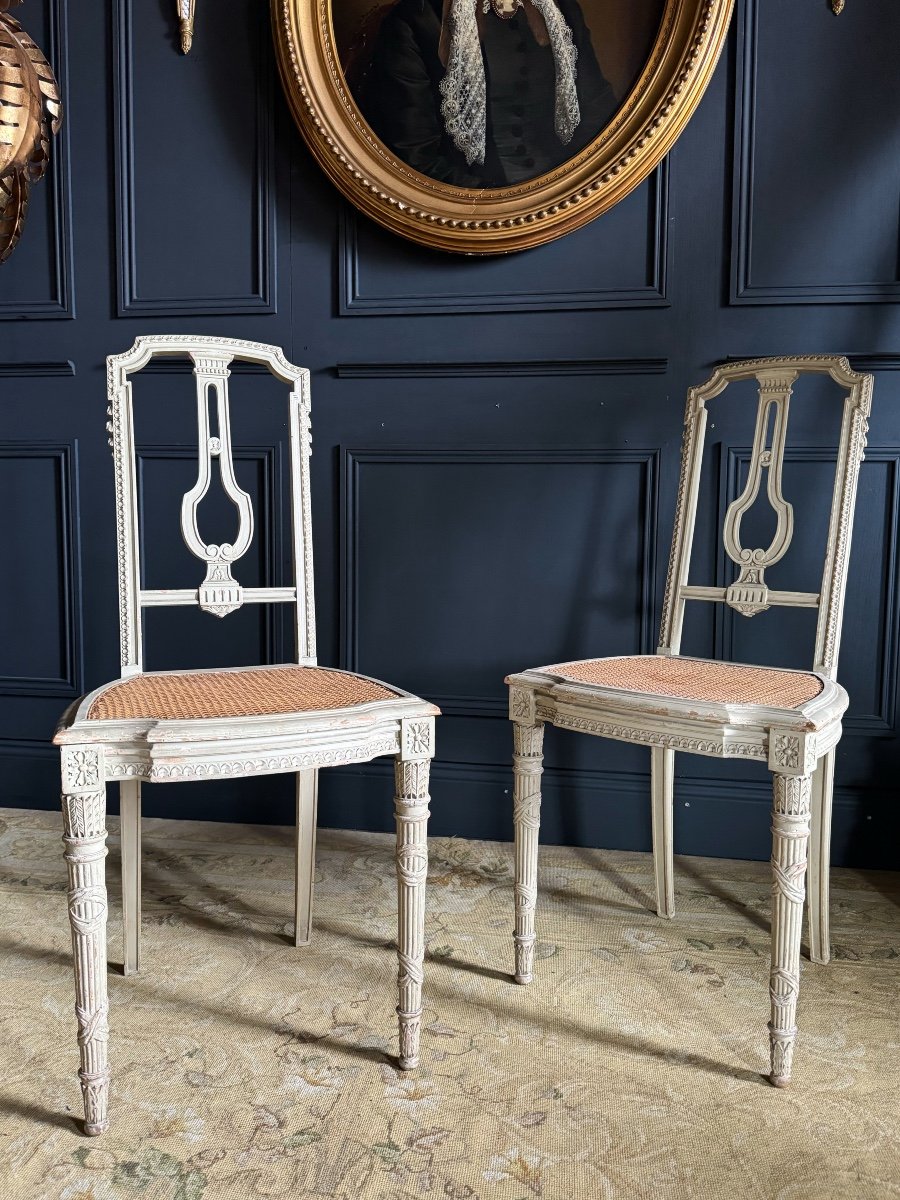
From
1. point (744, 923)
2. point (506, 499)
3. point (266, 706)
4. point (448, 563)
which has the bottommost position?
point (744, 923)

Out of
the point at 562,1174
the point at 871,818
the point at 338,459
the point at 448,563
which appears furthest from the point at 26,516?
the point at 871,818

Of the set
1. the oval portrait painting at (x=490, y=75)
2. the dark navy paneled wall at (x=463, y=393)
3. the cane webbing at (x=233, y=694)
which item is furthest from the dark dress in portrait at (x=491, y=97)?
the cane webbing at (x=233, y=694)

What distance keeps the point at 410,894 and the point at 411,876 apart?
1.1 inches

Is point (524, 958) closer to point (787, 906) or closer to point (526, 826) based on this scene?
point (526, 826)

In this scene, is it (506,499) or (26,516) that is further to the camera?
(26,516)

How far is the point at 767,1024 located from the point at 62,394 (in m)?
2.18

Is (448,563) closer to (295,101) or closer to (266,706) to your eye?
(266,706)

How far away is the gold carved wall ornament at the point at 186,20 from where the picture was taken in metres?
2.17

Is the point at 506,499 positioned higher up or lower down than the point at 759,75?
lower down

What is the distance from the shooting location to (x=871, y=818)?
2111 mm

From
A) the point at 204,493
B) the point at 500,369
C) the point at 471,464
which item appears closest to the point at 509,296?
the point at 500,369

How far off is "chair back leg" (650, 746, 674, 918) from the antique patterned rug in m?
0.05

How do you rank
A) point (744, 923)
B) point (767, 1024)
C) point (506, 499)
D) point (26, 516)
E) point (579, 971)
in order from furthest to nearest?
point (26, 516)
point (506, 499)
point (744, 923)
point (579, 971)
point (767, 1024)

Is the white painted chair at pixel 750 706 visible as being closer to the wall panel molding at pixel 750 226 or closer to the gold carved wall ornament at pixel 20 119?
the wall panel molding at pixel 750 226
